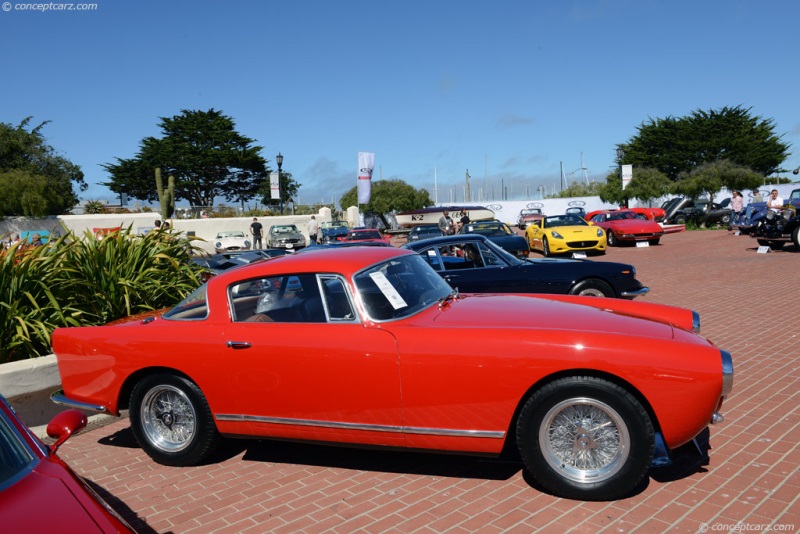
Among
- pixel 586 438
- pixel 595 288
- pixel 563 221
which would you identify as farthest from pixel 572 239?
pixel 586 438

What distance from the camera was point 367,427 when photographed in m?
3.78

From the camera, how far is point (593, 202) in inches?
1917

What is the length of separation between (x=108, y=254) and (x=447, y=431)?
16.3 feet

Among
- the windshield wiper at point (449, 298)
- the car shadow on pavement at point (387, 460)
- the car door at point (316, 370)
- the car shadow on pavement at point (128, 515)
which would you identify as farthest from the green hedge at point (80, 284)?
the windshield wiper at point (449, 298)

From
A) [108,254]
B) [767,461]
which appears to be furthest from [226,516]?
[108,254]

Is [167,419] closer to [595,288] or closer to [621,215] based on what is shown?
[595,288]

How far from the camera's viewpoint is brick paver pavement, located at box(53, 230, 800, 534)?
10.8 feet

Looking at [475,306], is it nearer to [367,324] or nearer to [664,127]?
[367,324]

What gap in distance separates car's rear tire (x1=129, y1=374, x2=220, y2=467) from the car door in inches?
14.1

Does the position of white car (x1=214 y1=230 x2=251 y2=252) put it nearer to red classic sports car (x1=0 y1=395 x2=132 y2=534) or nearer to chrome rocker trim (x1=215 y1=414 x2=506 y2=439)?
chrome rocker trim (x1=215 y1=414 x2=506 y2=439)

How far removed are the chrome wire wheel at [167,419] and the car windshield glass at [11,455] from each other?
6.33ft

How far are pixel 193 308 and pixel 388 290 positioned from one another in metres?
1.47

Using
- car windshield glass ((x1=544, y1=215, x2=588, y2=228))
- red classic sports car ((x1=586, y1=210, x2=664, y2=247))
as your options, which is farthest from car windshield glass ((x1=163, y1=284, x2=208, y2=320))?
red classic sports car ((x1=586, y1=210, x2=664, y2=247))

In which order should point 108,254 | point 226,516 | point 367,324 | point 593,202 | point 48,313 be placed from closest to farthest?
point 226,516 < point 367,324 < point 48,313 < point 108,254 < point 593,202
